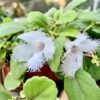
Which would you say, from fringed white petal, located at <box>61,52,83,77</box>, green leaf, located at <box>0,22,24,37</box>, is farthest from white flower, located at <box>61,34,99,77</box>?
green leaf, located at <box>0,22,24,37</box>

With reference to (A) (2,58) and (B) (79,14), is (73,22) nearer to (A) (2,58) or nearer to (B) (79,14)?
(B) (79,14)

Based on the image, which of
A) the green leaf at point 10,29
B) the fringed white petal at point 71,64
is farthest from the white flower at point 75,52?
the green leaf at point 10,29

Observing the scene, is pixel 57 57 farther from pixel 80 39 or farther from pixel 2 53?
pixel 2 53

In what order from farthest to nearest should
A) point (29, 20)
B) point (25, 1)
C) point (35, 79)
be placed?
point (25, 1) → point (29, 20) → point (35, 79)

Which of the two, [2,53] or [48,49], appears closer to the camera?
[48,49]

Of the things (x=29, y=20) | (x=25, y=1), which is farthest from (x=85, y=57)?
(x=25, y=1)

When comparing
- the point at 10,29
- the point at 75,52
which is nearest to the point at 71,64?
the point at 75,52
